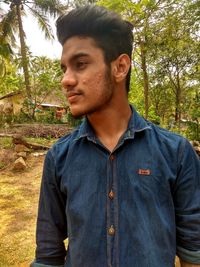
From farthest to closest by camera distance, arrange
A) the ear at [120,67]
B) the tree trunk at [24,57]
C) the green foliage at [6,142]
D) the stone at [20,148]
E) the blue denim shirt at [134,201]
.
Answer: the tree trunk at [24,57] < the green foliage at [6,142] < the stone at [20,148] < the ear at [120,67] < the blue denim shirt at [134,201]

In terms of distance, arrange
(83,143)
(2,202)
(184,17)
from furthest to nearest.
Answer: (184,17)
(2,202)
(83,143)

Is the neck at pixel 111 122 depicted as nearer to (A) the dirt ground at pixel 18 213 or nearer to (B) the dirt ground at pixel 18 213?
(A) the dirt ground at pixel 18 213

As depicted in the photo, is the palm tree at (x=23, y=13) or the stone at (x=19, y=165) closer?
the stone at (x=19, y=165)

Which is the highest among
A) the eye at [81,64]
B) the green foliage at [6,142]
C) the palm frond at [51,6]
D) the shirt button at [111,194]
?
the palm frond at [51,6]

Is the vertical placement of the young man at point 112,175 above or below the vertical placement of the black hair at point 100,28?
below

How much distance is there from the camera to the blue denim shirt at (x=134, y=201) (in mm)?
1134

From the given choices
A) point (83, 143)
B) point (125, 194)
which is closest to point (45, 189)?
point (83, 143)

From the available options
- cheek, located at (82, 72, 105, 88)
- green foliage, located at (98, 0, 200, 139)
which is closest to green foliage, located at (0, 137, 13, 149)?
green foliage, located at (98, 0, 200, 139)

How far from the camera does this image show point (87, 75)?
1197 mm

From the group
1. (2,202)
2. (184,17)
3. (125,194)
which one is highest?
(184,17)

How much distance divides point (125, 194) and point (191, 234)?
0.32 metres

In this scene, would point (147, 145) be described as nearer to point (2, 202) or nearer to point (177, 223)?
point (177, 223)

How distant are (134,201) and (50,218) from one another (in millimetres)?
420

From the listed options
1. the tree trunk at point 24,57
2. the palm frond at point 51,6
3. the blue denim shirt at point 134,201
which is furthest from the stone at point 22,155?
the palm frond at point 51,6
